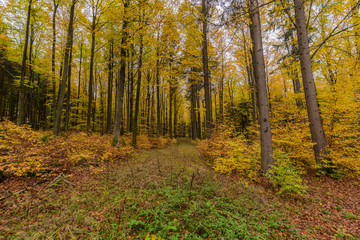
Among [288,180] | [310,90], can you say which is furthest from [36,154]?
[310,90]

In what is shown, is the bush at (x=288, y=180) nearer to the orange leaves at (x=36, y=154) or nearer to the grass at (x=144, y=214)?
the grass at (x=144, y=214)

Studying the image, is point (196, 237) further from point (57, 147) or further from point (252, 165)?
point (57, 147)

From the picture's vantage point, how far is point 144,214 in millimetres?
3006

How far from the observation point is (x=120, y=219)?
286 centimetres

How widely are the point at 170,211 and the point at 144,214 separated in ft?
1.84

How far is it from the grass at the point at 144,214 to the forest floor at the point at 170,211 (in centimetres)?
1

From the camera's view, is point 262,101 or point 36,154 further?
point 262,101

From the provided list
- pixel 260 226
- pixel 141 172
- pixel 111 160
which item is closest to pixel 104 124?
pixel 111 160

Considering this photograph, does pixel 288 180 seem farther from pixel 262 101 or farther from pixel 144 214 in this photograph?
pixel 144 214

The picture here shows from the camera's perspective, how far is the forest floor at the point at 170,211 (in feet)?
8.40

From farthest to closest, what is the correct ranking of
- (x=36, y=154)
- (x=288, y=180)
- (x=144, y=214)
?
(x=36, y=154), (x=288, y=180), (x=144, y=214)

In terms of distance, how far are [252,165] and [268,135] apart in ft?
4.73

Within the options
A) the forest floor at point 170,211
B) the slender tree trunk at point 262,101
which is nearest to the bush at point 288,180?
the forest floor at point 170,211

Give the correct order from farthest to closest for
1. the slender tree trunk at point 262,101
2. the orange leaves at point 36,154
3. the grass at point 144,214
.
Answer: the slender tree trunk at point 262,101, the orange leaves at point 36,154, the grass at point 144,214
